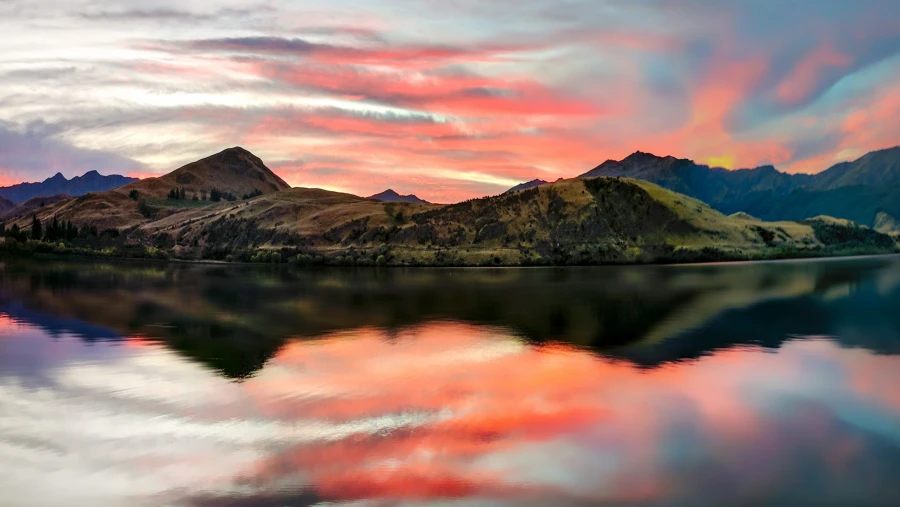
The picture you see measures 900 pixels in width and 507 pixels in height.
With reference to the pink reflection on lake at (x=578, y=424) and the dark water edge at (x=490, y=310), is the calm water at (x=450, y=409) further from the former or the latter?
the dark water edge at (x=490, y=310)

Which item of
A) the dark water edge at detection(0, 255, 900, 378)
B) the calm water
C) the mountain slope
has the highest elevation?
the mountain slope

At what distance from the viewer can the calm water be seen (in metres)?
17.3

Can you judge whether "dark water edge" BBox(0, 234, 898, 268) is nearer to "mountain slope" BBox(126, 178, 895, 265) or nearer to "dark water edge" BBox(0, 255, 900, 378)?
"mountain slope" BBox(126, 178, 895, 265)

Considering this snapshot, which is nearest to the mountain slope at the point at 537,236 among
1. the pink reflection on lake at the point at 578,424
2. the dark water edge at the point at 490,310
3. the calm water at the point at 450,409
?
the dark water edge at the point at 490,310

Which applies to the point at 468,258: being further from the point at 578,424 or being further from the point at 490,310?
the point at 578,424

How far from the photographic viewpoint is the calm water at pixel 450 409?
17328mm

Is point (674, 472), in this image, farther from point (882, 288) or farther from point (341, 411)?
point (882, 288)

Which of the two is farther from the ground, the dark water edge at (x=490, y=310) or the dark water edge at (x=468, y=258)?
the dark water edge at (x=468, y=258)

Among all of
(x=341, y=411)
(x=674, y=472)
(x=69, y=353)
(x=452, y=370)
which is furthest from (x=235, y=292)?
(x=674, y=472)

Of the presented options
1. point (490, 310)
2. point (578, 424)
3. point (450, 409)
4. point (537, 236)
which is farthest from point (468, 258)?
point (578, 424)

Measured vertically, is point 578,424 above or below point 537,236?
below

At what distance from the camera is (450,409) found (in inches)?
979

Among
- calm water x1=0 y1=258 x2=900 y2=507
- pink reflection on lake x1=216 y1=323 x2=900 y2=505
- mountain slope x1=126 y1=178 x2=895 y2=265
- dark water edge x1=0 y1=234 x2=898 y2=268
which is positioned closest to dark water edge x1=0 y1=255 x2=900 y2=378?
calm water x1=0 y1=258 x2=900 y2=507

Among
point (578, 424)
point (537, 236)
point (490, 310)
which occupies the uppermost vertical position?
point (537, 236)
